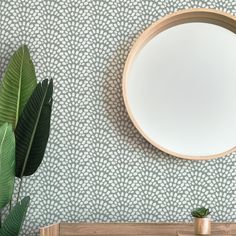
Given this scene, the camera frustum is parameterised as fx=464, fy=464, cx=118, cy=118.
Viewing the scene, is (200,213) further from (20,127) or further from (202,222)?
(20,127)

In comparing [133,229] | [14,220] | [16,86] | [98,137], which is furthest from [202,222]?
[16,86]

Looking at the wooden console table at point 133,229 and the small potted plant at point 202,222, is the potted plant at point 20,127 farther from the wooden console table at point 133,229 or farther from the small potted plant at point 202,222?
the small potted plant at point 202,222

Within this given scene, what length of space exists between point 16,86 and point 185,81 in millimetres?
674

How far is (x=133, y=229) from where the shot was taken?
1842mm

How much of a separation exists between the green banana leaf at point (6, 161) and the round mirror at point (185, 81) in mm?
501

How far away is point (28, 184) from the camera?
1.93m

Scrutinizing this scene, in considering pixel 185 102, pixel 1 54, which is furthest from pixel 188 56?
pixel 1 54

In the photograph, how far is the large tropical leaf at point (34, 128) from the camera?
169 centimetres

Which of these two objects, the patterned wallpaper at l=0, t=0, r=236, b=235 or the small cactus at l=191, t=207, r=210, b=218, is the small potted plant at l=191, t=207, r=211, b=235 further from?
the patterned wallpaper at l=0, t=0, r=236, b=235

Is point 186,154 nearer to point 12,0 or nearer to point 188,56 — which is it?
point 188,56

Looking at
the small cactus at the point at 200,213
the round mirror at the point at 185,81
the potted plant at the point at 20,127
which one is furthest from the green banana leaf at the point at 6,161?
the small cactus at the point at 200,213

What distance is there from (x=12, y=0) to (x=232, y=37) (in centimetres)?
93

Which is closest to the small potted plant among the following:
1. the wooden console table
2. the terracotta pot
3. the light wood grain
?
the terracotta pot

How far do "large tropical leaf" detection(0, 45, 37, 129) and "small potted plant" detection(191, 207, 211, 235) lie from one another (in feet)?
2.54
